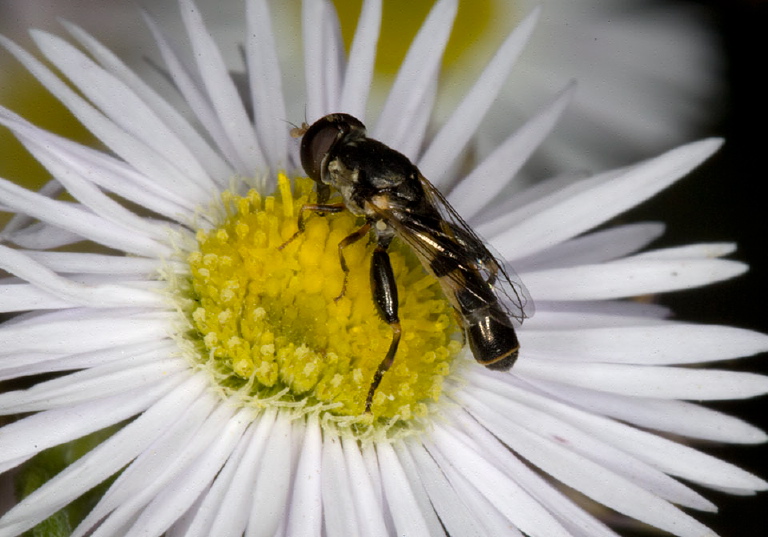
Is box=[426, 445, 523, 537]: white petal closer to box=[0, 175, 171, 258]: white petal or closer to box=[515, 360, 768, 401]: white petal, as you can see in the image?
box=[515, 360, 768, 401]: white petal

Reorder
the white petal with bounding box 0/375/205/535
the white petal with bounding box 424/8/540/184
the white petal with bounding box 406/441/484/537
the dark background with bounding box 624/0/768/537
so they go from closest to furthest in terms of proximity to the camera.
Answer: the white petal with bounding box 0/375/205/535, the white petal with bounding box 406/441/484/537, the white petal with bounding box 424/8/540/184, the dark background with bounding box 624/0/768/537

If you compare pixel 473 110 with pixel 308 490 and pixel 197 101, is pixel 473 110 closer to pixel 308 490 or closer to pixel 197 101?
pixel 197 101

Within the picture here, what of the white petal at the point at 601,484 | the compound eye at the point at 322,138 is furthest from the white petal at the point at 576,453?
the compound eye at the point at 322,138

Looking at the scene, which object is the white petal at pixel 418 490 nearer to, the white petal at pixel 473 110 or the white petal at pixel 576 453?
the white petal at pixel 576 453

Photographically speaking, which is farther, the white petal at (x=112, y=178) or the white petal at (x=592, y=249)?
the white petal at (x=592, y=249)

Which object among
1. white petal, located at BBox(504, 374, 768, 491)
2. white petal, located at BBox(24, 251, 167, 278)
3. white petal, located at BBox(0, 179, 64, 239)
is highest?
white petal, located at BBox(0, 179, 64, 239)

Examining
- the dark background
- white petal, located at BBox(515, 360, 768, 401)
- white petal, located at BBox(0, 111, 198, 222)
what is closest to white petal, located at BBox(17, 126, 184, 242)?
white petal, located at BBox(0, 111, 198, 222)
